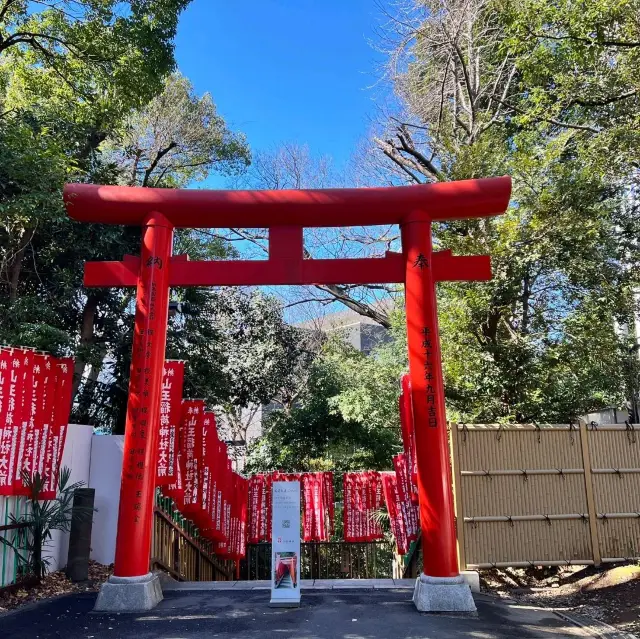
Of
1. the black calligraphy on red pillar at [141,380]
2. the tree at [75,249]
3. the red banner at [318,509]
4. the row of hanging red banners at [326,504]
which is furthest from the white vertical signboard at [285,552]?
the red banner at [318,509]

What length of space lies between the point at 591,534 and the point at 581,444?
1104mm

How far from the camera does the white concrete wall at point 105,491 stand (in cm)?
777

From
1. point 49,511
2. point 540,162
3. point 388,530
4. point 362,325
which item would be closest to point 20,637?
point 49,511

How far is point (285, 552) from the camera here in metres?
5.52

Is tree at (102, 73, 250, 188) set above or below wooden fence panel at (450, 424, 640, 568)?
above

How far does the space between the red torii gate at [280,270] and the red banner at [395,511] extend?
4.17 metres

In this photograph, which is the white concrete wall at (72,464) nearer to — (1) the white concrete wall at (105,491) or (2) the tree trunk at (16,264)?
(1) the white concrete wall at (105,491)

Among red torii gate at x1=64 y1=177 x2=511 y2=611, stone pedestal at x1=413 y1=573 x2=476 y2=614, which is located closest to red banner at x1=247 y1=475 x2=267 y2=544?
red torii gate at x1=64 y1=177 x2=511 y2=611

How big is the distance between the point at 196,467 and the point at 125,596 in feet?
10.5

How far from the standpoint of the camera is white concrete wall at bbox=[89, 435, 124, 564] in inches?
306

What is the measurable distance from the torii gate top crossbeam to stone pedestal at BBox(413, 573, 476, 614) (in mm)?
3913

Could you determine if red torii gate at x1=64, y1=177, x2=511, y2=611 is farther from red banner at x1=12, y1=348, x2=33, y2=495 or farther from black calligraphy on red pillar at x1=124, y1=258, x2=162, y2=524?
red banner at x1=12, y1=348, x2=33, y2=495

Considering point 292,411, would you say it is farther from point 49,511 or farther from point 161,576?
point 49,511

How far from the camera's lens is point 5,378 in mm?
6008
